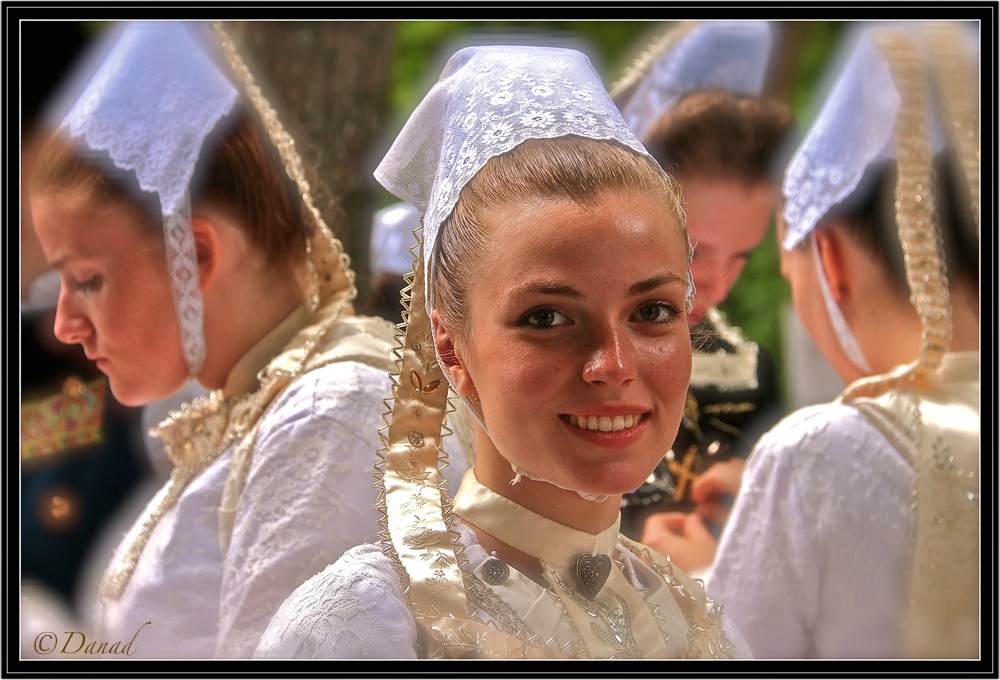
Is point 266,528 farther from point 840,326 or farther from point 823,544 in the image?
point 840,326

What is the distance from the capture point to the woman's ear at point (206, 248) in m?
2.02

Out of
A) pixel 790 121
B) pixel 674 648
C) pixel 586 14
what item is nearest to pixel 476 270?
pixel 674 648

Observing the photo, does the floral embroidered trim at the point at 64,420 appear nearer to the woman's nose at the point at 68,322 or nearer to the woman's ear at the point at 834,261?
the woman's nose at the point at 68,322

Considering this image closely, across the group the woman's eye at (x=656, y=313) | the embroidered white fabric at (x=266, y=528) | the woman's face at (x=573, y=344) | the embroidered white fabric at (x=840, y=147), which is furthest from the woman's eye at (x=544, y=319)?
the embroidered white fabric at (x=840, y=147)

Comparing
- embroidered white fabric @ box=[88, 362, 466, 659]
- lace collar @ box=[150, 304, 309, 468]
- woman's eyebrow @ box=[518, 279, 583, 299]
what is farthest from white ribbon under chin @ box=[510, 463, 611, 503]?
lace collar @ box=[150, 304, 309, 468]

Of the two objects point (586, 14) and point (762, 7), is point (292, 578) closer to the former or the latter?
point (586, 14)

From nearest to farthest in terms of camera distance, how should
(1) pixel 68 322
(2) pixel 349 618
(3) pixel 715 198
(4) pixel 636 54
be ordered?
1. (2) pixel 349 618
2. (1) pixel 68 322
3. (4) pixel 636 54
4. (3) pixel 715 198

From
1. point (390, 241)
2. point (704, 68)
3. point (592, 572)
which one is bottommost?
point (592, 572)

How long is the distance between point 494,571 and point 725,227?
3.44 ft

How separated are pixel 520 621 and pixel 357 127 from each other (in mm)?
1026

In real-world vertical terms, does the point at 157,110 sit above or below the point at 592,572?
above

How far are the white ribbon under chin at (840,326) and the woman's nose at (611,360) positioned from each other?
1.06 metres

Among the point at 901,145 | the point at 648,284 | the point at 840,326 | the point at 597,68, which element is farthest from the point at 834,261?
the point at 648,284

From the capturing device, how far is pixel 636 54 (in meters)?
2.13
